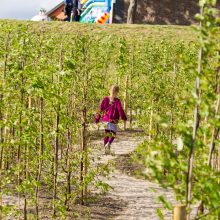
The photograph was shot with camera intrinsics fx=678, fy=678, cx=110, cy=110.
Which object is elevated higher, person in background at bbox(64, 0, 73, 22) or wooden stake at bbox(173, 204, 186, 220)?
person in background at bbox(64, 0, 73, 22)

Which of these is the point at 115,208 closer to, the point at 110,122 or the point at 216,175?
the point at 110,122

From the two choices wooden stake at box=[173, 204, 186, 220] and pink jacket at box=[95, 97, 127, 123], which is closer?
wooden stake at box=[173, 204, 186, 220]

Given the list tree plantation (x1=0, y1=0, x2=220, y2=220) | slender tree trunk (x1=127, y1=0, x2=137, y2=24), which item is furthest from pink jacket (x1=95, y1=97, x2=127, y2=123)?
slender tree trunk (x1=127, y1=0, x2=137, y2=24)

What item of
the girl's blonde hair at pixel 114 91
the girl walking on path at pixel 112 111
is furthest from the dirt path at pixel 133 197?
the girl's blonde hair at pixel 114 91

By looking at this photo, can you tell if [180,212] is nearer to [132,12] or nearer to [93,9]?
[132,12]

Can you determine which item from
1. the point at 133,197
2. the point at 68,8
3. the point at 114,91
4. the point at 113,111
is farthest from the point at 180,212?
the point at 68,8

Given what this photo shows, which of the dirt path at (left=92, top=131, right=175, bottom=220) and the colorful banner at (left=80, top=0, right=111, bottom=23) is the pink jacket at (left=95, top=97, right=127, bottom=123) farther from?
the colorful banner at (left=80, top=0, right=111, bottom=23)

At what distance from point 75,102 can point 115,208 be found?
1.82 m

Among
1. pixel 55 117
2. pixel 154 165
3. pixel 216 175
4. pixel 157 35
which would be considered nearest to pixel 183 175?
pixel 216 175

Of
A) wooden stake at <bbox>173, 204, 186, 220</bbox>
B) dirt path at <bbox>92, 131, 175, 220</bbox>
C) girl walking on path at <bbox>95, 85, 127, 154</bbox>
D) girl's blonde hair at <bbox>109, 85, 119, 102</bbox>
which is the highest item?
girl's blonde hair at <bbox>109, 85, 119, 102</bbox>

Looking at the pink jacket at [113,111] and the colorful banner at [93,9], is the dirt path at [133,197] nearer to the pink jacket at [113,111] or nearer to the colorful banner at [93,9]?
the pink jacket at [113,111]

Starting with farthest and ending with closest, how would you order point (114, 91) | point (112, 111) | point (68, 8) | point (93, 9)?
point (93, 9) → point (68, 8) → point (112, 111) → point (114, 91)

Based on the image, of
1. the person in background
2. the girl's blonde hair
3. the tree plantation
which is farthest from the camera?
the person in background

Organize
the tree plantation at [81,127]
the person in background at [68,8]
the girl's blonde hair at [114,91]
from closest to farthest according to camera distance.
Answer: the tree plantation at [81,127], the girl's blonde hair at [114,91], the person in background at [68,8]
